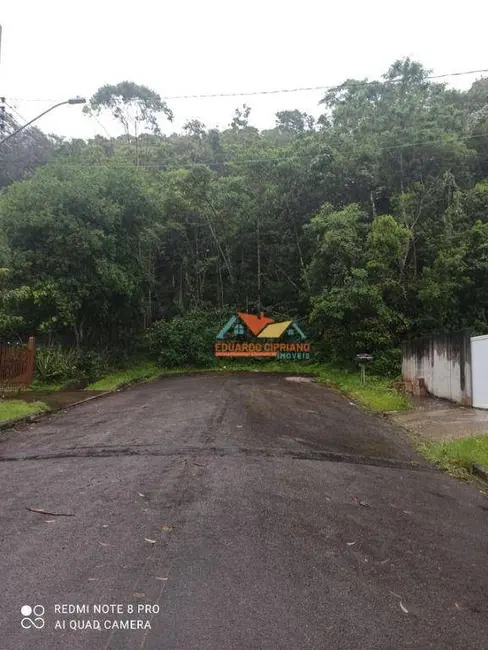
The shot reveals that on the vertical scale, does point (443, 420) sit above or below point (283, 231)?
below

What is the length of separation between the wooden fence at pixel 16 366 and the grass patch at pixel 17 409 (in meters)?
3.88

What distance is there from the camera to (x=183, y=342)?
87.2 ft

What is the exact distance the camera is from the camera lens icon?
2850mm

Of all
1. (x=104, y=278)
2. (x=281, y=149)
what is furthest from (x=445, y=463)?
(x=281, y=149)

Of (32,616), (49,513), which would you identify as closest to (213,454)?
(49,513)

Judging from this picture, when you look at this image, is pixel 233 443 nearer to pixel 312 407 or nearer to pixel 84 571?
pixel 84 571

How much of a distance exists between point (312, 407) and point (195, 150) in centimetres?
2740

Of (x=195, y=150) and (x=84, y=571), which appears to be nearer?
(x=84, y=571)

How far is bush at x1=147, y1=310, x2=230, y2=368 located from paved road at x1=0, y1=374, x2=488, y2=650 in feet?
60.4

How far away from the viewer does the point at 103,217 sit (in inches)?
803

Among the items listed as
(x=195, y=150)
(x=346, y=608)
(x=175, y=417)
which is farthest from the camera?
(x=195, y=150)

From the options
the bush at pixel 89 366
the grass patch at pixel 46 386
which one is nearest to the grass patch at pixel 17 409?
the grass patch at pixel 46 386

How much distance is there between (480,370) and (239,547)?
9421 mm

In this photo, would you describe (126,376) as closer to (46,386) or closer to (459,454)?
(46,386)
